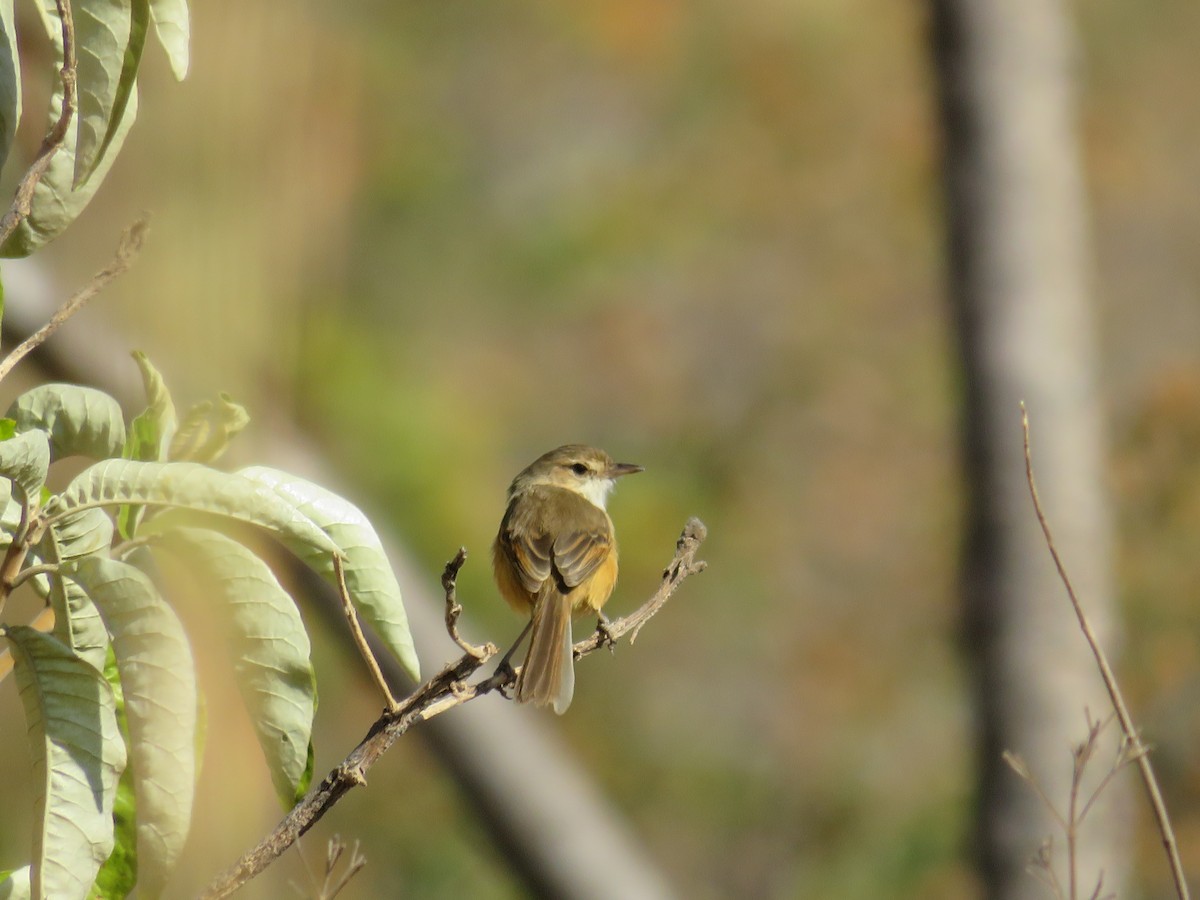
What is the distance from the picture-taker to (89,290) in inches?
53.4

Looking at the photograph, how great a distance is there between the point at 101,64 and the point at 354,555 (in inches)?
22.6

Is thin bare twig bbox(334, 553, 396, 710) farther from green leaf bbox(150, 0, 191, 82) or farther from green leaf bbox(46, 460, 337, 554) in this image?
green leaf bbox(150, 0, 191, 82)

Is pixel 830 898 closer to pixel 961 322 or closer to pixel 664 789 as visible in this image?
pixel 664 789

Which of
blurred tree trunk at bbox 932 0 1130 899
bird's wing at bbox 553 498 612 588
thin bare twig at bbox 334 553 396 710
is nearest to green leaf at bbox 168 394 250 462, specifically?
thin bare twig at bbox 334 553 396 710

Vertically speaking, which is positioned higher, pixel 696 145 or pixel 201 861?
pixel 696 145

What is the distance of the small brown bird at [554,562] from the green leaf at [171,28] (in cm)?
175

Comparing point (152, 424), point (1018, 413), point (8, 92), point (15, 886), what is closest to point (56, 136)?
point (8, 92)

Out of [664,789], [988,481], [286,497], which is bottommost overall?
[664,789]

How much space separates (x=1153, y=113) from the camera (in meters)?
15.2

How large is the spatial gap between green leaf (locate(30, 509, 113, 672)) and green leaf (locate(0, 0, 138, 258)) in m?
0.29

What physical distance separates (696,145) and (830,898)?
28.5 ft

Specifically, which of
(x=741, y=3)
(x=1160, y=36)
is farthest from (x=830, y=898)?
(x=1160, y=36)

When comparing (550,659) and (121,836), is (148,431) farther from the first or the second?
(550,659)

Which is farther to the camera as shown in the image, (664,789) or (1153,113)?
(1153,113)
